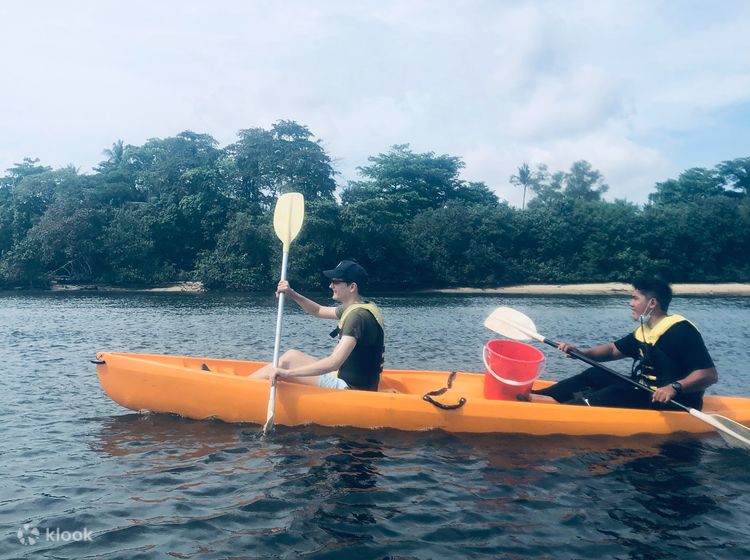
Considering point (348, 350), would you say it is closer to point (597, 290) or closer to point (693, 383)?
point (693, 383)

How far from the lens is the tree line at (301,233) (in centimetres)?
3672

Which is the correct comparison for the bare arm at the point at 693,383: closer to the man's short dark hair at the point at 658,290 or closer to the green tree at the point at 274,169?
the man's short dark hair at the point at 658,290

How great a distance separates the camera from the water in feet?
12.1

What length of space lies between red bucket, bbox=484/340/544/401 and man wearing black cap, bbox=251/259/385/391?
1.14m

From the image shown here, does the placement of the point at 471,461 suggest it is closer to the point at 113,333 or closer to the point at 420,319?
the point at 113,333

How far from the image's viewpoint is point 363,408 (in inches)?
228

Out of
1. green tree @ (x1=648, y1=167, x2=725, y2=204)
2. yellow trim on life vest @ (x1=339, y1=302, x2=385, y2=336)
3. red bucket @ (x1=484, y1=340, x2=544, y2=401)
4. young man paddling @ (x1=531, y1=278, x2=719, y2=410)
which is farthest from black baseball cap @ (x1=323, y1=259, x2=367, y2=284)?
green tree @ (x1=648, y1=167, x2=725, y2=204)

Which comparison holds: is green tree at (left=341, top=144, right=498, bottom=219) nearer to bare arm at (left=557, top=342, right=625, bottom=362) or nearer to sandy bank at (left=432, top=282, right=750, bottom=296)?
sandy bank at (left=432, top=282, right=750, bottom=296)

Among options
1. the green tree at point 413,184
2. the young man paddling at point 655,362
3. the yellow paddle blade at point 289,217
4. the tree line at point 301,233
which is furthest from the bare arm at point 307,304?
the green tree at point 413,184

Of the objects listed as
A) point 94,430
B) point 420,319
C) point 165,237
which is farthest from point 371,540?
point 165,237

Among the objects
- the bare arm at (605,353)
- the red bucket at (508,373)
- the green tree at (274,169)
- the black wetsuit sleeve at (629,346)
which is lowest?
the red bucket at (508,373)

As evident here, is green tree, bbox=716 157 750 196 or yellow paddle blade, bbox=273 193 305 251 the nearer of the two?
yellow paddle blade, bbox=273 193 305 251

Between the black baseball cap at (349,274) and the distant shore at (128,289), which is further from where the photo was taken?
the distant shore at (128,289)

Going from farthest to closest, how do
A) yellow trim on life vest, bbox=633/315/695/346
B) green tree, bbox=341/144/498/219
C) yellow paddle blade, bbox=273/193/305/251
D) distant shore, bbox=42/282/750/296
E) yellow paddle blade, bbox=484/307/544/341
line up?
green tree, bbox=341/144/498/219
distant shore, bbox=42/282/750/296
yellow paddle blade, bbox=273/193/305/251
yellow paddle blade, bbox=484/307/544/341
yellow trim on life vest, bbox=633/315/695/346
